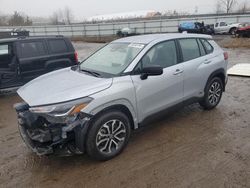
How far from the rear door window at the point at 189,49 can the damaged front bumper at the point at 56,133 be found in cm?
233

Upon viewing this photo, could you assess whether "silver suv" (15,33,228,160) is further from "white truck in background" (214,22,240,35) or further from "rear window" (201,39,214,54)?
"white truck in background" (214,22,240,35)

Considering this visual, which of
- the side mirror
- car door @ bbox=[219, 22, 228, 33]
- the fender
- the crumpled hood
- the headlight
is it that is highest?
car door @ bbox=[219, 22, 228, 33]

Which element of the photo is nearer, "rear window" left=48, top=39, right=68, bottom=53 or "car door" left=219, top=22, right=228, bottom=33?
"rear window" left=48, top=39, right=68, bottom=53

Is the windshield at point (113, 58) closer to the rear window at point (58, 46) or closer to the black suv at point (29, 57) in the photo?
the black suv at point (29, 57)

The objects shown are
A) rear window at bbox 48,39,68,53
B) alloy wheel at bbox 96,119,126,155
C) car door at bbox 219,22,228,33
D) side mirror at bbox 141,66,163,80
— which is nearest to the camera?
alloy wheel at bbox 96,119,126,155

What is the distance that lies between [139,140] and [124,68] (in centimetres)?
125

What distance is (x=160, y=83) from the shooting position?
12.8 feet

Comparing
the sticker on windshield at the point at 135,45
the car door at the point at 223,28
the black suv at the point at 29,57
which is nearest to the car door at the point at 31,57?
the black suv at the point at 29,57

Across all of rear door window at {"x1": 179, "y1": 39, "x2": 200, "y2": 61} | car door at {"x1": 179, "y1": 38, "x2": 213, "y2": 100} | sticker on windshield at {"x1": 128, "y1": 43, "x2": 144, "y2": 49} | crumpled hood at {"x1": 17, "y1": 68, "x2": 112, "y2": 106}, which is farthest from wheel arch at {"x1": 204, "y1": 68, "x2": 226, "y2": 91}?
crumpled hood at {"x1": 17, "y1": 68, "x2": 112, "y2": 106}

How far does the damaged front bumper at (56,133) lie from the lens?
3.02 meters

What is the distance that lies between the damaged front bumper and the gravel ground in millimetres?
372

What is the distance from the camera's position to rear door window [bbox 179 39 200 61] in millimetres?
4461

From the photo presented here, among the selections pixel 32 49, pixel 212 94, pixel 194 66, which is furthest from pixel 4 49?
pixel 212 94

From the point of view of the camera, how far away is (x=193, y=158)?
3453 mm
